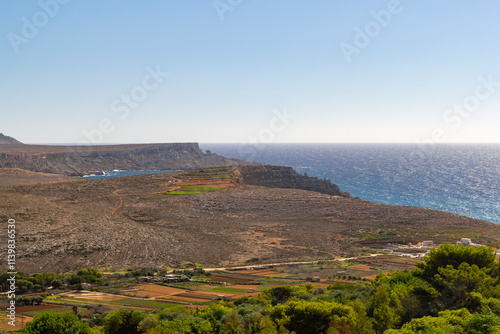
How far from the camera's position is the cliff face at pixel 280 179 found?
3381 inches

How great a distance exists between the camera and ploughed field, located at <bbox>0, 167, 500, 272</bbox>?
38.4 meters

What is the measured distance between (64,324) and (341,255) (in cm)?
3100

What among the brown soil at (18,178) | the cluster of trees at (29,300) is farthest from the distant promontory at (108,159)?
the cluster of trees at (29,300)

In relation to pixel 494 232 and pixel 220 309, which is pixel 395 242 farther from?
pixel 220 309

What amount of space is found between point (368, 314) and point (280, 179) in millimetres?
70355

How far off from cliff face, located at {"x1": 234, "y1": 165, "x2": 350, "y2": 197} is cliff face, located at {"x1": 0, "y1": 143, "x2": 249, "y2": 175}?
6078 centimetres

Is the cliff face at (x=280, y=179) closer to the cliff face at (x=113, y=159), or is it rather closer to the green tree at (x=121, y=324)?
the cliff face at (x=113, y=159)

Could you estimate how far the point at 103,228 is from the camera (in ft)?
149

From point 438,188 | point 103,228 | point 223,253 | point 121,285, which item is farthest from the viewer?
point 438,188

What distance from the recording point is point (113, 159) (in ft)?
493

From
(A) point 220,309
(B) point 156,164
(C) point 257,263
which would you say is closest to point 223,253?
Answer: (C) point 257,263

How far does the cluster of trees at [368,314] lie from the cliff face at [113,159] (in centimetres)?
11957

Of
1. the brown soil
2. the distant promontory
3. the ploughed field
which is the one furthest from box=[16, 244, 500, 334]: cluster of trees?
the distant promontory

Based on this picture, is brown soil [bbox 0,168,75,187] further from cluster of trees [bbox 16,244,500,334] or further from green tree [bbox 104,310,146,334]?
green tree [bbox 104,310,146,334]
